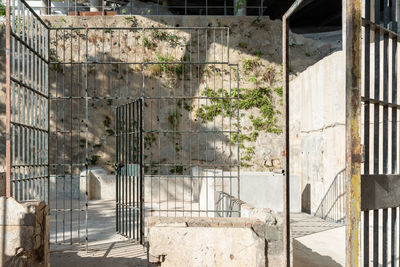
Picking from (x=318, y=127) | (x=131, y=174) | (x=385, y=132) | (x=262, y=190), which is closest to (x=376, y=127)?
(x=385, y=132)

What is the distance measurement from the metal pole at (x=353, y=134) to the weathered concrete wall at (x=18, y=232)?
2.74 m

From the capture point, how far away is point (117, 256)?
5.30m

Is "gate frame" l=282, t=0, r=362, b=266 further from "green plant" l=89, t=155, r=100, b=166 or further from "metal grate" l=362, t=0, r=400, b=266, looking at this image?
"green plant" l=89, t=155, r=100, b=166

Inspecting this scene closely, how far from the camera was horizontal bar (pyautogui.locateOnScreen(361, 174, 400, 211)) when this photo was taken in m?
2.16

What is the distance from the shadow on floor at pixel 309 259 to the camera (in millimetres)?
4789

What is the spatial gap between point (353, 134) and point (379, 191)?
50 cm

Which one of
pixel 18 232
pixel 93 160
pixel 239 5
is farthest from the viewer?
pixel 239 5

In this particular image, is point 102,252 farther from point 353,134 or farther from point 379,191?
point 353,134

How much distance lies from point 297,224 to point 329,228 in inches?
28.2

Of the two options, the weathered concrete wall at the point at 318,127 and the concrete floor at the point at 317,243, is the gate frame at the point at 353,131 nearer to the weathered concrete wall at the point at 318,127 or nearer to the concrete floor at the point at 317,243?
the concrete floor at the point at 317,243

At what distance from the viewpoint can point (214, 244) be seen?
3789mm

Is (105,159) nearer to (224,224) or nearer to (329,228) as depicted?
(329,228)

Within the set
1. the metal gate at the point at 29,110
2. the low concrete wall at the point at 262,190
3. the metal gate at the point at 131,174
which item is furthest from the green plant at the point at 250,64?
the metal gate at the point at 29,110

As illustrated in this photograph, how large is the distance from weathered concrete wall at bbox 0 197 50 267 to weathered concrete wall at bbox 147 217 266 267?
109 cm
